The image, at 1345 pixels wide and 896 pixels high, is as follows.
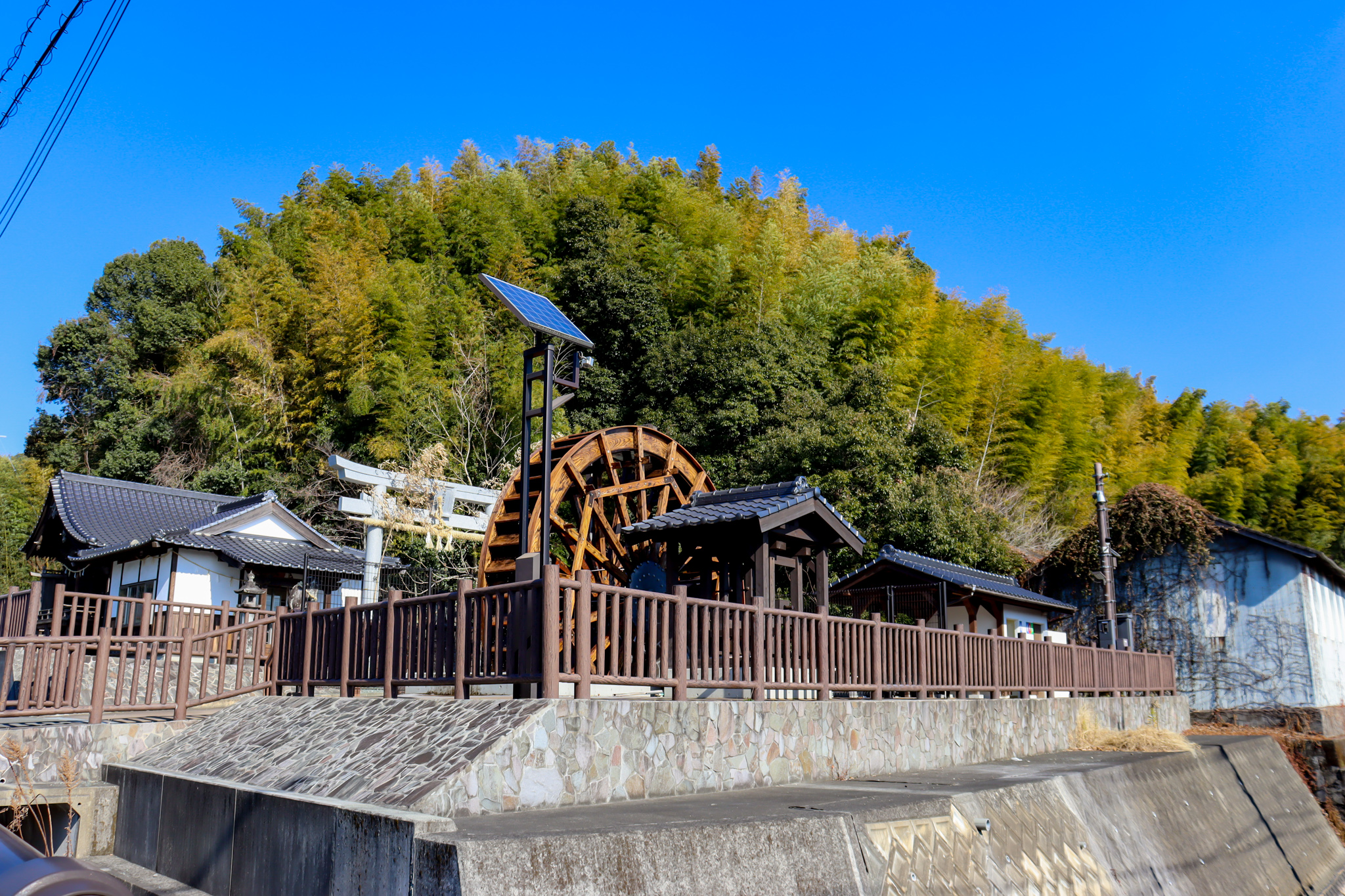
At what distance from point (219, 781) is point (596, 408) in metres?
25.0

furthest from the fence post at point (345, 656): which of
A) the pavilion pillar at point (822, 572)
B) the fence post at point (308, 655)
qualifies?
the pavilion pillar at point (822, 572)

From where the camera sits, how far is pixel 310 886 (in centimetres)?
537

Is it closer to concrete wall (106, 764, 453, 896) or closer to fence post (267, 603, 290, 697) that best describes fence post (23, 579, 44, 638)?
fence post (267, 603, 290, 697)

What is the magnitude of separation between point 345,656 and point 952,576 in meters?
10.7

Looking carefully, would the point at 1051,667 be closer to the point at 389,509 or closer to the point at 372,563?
the point at 372,563

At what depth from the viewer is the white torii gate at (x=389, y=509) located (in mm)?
17891

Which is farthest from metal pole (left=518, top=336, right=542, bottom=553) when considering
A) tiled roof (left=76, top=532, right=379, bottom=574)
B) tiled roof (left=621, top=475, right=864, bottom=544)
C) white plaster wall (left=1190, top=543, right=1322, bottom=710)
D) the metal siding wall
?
the metal siding wall

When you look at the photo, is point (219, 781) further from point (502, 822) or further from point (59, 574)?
point (59, 574)

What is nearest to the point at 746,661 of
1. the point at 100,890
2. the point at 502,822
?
the point at 502,822

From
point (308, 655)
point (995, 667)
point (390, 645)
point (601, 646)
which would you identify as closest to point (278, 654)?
point (308, 655)

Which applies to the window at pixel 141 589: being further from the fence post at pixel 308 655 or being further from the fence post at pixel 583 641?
the fence post at pixel 583 641

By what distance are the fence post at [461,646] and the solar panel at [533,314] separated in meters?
4.01

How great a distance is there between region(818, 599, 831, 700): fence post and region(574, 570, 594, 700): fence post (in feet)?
9.31

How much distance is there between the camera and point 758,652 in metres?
7.96
